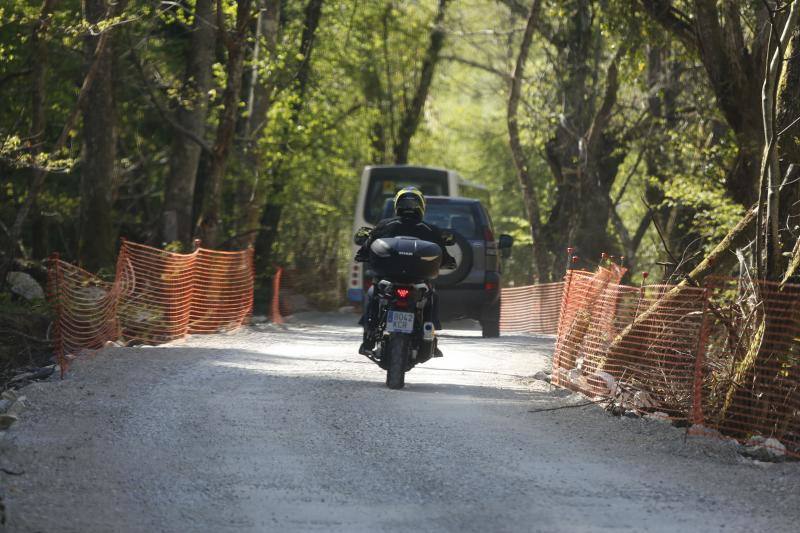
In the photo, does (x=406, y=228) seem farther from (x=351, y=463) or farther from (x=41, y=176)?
(x=41, y=176)

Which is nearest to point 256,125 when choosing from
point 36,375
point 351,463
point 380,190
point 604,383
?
point 380,190

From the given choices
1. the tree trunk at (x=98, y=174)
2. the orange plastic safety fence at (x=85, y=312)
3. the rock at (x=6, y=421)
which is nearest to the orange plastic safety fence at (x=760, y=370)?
the rock at (x=6, y=421)

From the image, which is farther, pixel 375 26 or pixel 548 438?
pixel 375 26

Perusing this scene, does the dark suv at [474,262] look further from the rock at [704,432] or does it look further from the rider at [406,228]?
the rock at [704,432]

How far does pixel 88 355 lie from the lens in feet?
43.5

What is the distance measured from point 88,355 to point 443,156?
44.9 metres

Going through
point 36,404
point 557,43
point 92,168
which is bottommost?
point 36,404

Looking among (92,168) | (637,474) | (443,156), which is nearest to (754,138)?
(637,474)

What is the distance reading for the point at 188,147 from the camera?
24.5 m

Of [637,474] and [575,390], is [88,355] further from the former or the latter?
[637,474]

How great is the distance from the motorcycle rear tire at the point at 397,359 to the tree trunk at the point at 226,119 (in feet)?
33.2

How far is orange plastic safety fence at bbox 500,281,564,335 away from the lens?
2458cm

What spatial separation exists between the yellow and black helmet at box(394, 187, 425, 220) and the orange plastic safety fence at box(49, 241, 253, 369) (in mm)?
3597

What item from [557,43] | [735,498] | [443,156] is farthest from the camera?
[443,156]
